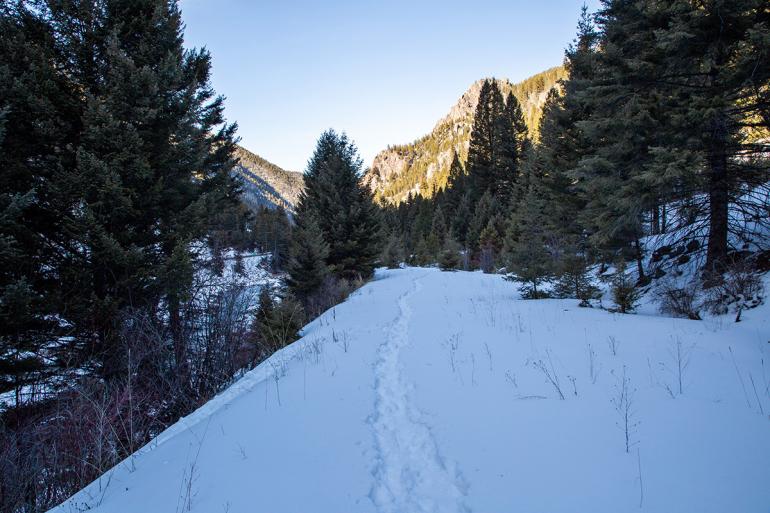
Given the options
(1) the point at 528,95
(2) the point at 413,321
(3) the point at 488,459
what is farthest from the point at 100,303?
(1) the point at 528,95

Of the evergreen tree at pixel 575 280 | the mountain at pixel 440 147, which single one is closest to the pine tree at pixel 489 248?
the evergreen tree at pixel 575 280

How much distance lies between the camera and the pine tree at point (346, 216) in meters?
18.6

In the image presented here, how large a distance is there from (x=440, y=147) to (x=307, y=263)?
146 metres

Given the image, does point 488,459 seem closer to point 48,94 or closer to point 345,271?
point 48,94

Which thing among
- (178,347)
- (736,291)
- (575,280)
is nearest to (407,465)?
(178,347)

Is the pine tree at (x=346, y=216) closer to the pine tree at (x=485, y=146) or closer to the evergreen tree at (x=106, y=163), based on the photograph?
the evergreen tree at (x=106, y=163)

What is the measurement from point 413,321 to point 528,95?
14437 centimetres

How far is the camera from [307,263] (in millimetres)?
14875

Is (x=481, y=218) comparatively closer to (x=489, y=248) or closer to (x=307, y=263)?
(x=489, y=248)

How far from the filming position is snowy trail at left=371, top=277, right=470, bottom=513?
90.1 inches

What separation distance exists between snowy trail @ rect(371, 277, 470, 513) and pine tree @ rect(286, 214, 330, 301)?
10.9 metres

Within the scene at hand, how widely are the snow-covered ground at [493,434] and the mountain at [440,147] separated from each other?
343ft

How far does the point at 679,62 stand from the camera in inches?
308

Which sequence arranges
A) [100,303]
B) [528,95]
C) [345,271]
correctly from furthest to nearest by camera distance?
[528,95], [345,271], [100,303]
